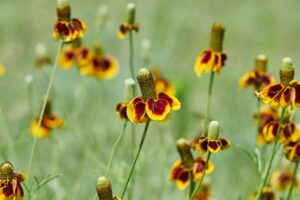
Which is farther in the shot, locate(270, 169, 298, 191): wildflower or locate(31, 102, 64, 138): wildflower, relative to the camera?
locate(270, 169, 298, 191): wildflower

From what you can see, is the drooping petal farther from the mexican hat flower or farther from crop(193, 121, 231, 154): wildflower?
the mexican hat flower

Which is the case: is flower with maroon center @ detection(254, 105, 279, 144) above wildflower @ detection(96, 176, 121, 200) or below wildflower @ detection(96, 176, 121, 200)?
above

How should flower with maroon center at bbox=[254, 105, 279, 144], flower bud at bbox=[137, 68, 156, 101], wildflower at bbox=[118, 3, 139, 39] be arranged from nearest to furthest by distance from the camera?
flower bud at bbox=[137, 68, 156, 101], flower with maroon center at bbox=[254, 105, 279, 144], wildflower at bbox=[118, 3, 139, 39]

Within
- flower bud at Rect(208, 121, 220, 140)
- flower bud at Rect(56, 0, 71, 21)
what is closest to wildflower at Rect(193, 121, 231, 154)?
flower bud at Rect(208, 121, 220, 140)

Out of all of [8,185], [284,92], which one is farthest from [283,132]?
[8,185]

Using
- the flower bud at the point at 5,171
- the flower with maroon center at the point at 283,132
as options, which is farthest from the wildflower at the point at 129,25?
the flower bud at the point at 5,171

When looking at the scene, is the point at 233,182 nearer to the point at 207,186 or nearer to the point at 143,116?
the point at 207,186
